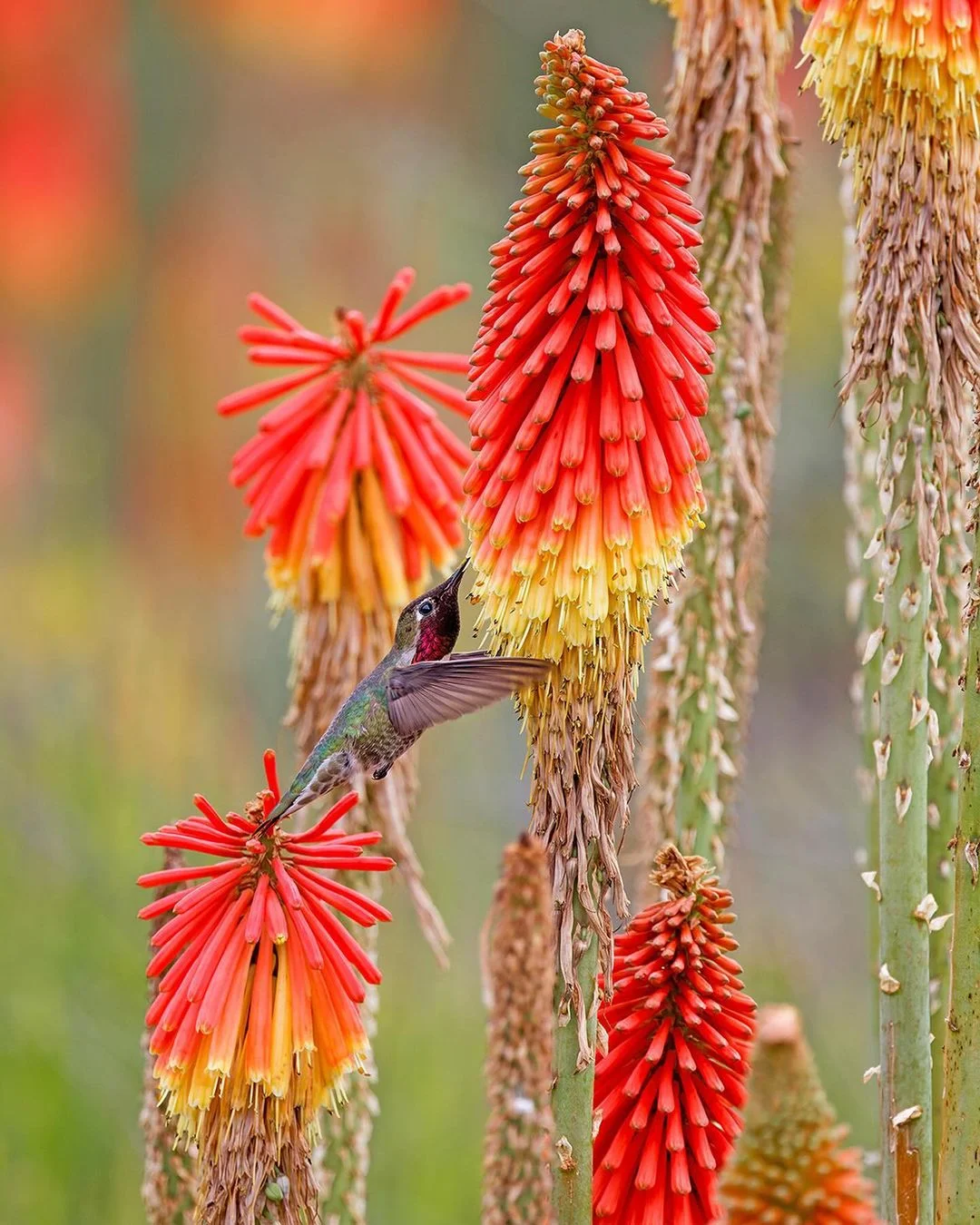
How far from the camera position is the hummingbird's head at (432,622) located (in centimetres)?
303

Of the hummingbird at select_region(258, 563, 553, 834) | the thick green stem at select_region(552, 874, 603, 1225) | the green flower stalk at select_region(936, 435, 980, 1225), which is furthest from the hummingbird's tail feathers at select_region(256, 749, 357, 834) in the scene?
the green flower stalk at select_region(936, 435, 980, 1225)

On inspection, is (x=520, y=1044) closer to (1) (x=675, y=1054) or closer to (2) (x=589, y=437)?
(1) (x=675, y=1054)

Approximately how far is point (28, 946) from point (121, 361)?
3.80m

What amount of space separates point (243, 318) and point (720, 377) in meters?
6.19

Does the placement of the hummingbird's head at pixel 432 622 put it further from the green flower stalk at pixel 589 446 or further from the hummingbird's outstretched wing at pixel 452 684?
the green flower stalk at pixel 589 446

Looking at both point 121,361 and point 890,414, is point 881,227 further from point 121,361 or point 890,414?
point 121,361

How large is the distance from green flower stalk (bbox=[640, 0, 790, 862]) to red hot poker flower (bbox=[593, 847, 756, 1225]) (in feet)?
2.45

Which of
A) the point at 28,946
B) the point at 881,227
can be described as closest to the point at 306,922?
the point at 881,227

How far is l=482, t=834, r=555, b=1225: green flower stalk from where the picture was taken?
69.6 inches

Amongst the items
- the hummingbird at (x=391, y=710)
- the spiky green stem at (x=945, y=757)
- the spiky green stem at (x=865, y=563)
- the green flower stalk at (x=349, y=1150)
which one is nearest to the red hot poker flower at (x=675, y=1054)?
the spiky green stem at (x=945, y=757)

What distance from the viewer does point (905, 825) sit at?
235cm

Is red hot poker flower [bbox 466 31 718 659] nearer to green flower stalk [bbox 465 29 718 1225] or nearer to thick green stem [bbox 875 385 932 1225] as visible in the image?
green flower stalk [bbox 465 29 718 1225]

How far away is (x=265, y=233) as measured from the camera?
8672 mm

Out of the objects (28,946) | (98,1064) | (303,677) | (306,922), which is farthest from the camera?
(28,946)
